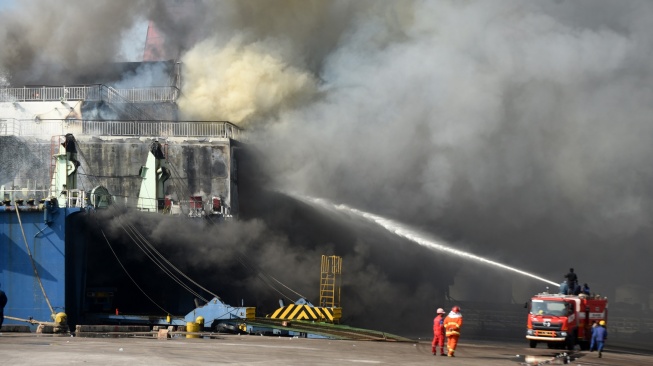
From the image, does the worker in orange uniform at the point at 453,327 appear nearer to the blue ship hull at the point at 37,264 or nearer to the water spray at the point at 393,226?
the blue ship hull at the point at 37,264

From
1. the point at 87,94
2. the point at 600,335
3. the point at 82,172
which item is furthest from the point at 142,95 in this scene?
the point at 600,335

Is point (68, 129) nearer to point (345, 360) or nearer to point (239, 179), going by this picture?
point (239, 179)

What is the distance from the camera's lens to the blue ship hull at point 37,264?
4094 centimetres

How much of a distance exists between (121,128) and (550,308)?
24162mm

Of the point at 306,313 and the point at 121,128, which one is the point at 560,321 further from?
the point at 121,128

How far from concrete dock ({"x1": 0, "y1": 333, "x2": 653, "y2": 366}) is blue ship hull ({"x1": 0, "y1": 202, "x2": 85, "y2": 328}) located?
7791 mm

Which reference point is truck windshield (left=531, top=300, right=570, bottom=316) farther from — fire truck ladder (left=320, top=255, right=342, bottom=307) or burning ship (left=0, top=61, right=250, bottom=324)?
burning ship (left=0, top=61, right=250, bottom=324)

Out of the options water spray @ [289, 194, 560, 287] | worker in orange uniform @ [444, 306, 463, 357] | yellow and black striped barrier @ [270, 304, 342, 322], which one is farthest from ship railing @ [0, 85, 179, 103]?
worker in orange uniform @ [444, 306, 463, 357]

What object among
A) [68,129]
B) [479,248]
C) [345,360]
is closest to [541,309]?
[345,360]

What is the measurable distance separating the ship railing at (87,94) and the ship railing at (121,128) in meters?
1.86

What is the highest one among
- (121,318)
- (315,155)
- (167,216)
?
(315,155)

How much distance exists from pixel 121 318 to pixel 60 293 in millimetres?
2601

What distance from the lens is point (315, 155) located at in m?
51.3

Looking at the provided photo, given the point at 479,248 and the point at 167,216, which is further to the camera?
the point at 479,248
